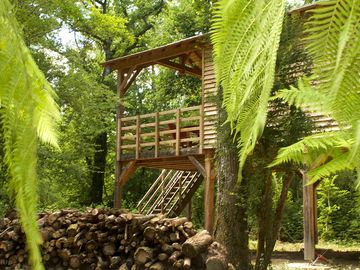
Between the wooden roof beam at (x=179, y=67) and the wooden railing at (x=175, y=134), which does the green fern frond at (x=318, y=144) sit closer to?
the wooden railing at (x=175, y=134)

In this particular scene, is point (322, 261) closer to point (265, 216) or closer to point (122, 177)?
point (265, 216)

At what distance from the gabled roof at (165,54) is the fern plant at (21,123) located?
10893 mm

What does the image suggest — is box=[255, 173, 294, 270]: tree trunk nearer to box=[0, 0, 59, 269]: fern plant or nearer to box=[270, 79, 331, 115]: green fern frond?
box=[270, 79, 331, 115]: green fern frond

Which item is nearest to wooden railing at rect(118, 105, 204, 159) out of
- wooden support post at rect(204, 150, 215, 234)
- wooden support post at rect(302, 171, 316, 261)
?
wooden support post at rect(204, 150, 215, 234)

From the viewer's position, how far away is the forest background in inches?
345

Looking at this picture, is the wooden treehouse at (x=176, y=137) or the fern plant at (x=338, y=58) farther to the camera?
the wooden treehouse at (x=176, y=137)

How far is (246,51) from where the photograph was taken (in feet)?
1.75

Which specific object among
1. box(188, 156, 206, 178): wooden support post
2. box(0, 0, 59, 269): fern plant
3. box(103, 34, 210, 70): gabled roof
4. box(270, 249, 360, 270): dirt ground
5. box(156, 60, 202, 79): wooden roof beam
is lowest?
box(270, 249, 360, 270): dirt ground

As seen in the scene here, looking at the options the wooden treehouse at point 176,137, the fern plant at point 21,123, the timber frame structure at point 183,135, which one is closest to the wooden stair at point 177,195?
the wooden treehouse at point 176,137

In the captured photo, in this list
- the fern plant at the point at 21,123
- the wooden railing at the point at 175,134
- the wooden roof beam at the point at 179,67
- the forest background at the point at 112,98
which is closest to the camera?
the fern plant at the point at 21,123

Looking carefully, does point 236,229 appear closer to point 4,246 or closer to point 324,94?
point 4,246

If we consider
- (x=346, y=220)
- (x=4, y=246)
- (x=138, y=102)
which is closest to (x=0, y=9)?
(x=4, y=246)

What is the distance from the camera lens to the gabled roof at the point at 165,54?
11.9 metres

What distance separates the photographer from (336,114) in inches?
21.3
